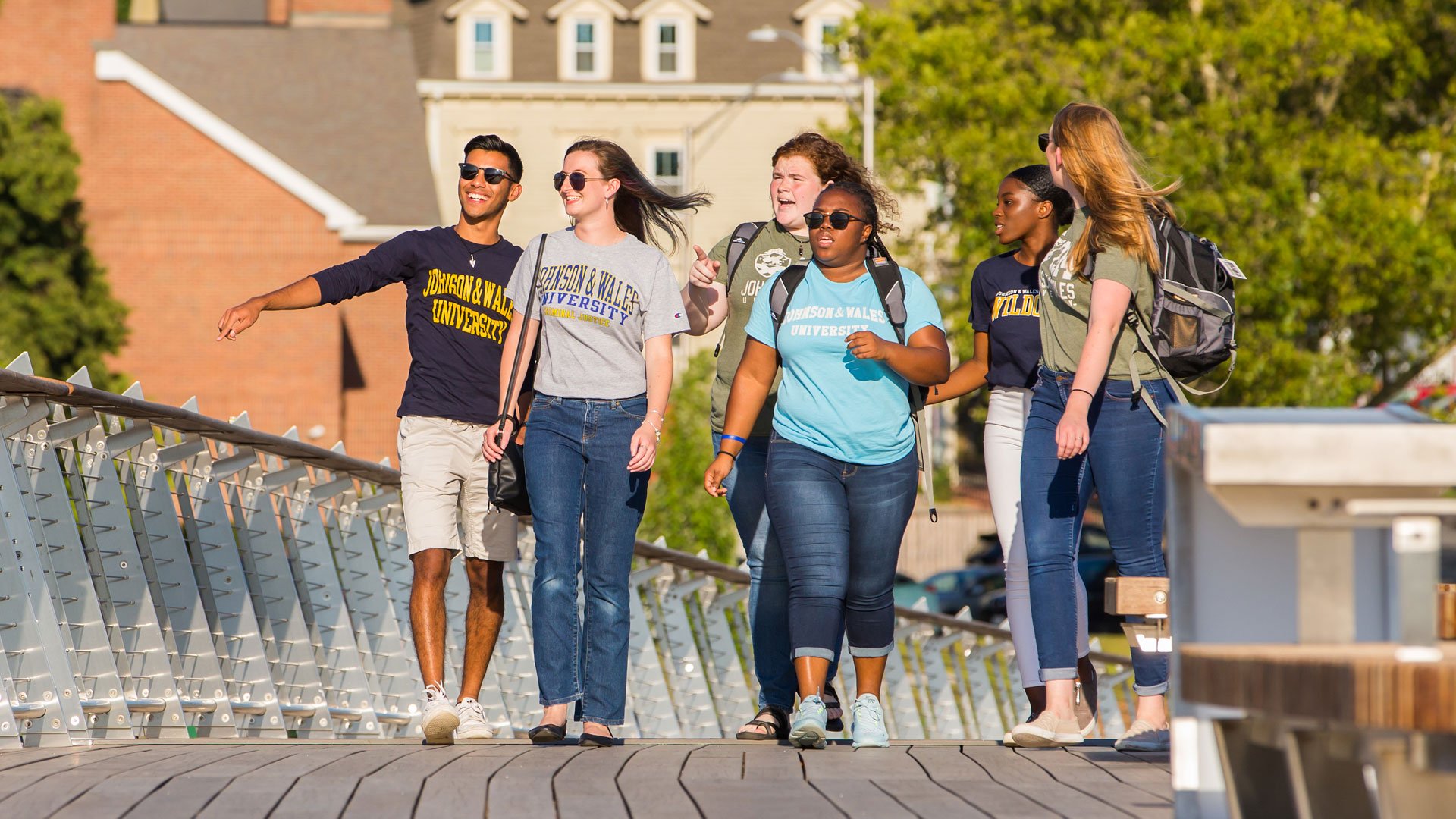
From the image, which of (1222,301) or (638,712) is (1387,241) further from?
(1222,301)

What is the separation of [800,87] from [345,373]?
52.3 ft

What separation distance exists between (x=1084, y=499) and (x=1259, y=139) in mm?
24185

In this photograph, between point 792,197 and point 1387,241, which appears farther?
point 1387,241

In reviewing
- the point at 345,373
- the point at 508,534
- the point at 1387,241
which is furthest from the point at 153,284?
the point at 508,534

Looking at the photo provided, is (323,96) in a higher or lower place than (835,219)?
higher

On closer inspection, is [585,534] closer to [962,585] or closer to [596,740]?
[596,740]

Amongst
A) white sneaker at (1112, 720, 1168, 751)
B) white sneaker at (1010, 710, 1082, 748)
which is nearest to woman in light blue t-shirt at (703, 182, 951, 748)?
white sneaker at (1010, 710, 1082, 748)

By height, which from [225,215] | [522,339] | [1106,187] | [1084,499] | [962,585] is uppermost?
[225,215]

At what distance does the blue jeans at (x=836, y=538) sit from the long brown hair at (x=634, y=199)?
991mm

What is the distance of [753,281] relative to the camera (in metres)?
7.57

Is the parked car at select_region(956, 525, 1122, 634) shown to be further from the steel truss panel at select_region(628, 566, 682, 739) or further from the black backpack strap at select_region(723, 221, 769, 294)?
the black backpack strap at select_region(723, 221, 769, 294)

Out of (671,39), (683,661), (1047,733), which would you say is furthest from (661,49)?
(1047,733)

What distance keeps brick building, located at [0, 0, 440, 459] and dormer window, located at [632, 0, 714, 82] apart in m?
11.4

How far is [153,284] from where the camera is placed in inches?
1528
